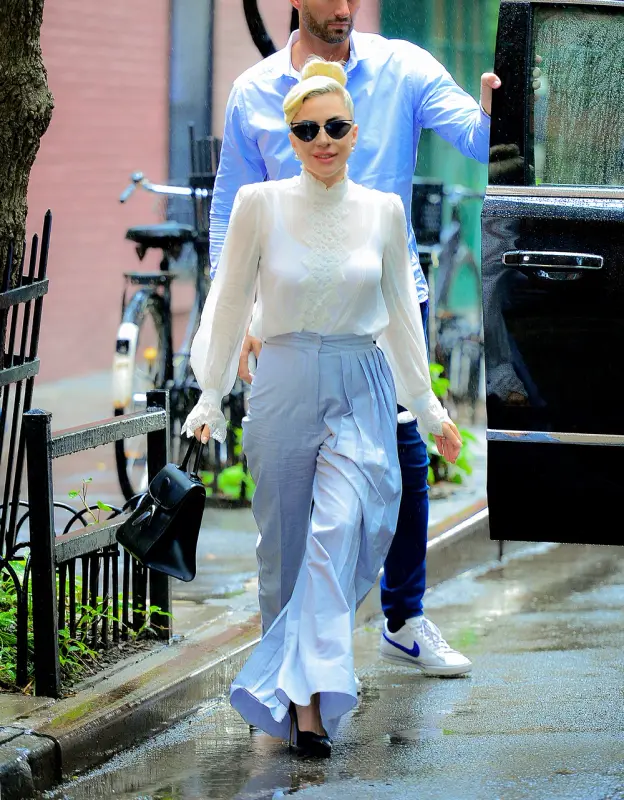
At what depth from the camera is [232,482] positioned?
794 centimetres

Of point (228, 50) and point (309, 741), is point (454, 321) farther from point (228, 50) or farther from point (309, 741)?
point (309, 741)

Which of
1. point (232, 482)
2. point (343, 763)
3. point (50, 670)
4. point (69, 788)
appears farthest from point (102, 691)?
point (232, 482)

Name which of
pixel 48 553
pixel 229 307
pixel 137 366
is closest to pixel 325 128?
pixel 229 307

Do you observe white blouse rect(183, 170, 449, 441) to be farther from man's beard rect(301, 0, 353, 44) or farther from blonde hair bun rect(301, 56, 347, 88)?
man's beard rect(301, 0, 353, 44)

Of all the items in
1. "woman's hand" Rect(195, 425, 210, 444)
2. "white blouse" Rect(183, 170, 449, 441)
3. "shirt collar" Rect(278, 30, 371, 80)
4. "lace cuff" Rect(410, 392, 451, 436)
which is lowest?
"woman's hand" Rect(195, 425, 210, 444)

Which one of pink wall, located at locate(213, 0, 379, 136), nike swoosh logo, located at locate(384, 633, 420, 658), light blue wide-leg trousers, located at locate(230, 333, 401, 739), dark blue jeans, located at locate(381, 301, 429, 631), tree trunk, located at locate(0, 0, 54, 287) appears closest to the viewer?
light blue wide-leg trousers, located at locate(230, 333, 401, 739)

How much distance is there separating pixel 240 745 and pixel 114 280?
12.4 ft

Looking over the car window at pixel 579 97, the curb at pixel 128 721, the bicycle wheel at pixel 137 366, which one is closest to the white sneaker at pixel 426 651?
the curb at pixel 128 721

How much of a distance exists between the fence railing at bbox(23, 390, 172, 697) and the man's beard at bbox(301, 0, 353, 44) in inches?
51.9

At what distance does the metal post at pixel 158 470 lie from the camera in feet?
17.4

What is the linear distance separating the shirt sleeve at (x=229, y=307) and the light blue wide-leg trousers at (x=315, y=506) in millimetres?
99

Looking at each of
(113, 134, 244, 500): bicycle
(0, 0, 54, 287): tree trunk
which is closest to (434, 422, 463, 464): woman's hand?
(0, 0, 54, 287): tree trunk

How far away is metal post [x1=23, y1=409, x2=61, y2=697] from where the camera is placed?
14.8 ft

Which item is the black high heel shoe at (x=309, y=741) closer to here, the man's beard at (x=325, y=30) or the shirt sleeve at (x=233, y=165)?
the shirt sleeve at (x=233, y=165)
